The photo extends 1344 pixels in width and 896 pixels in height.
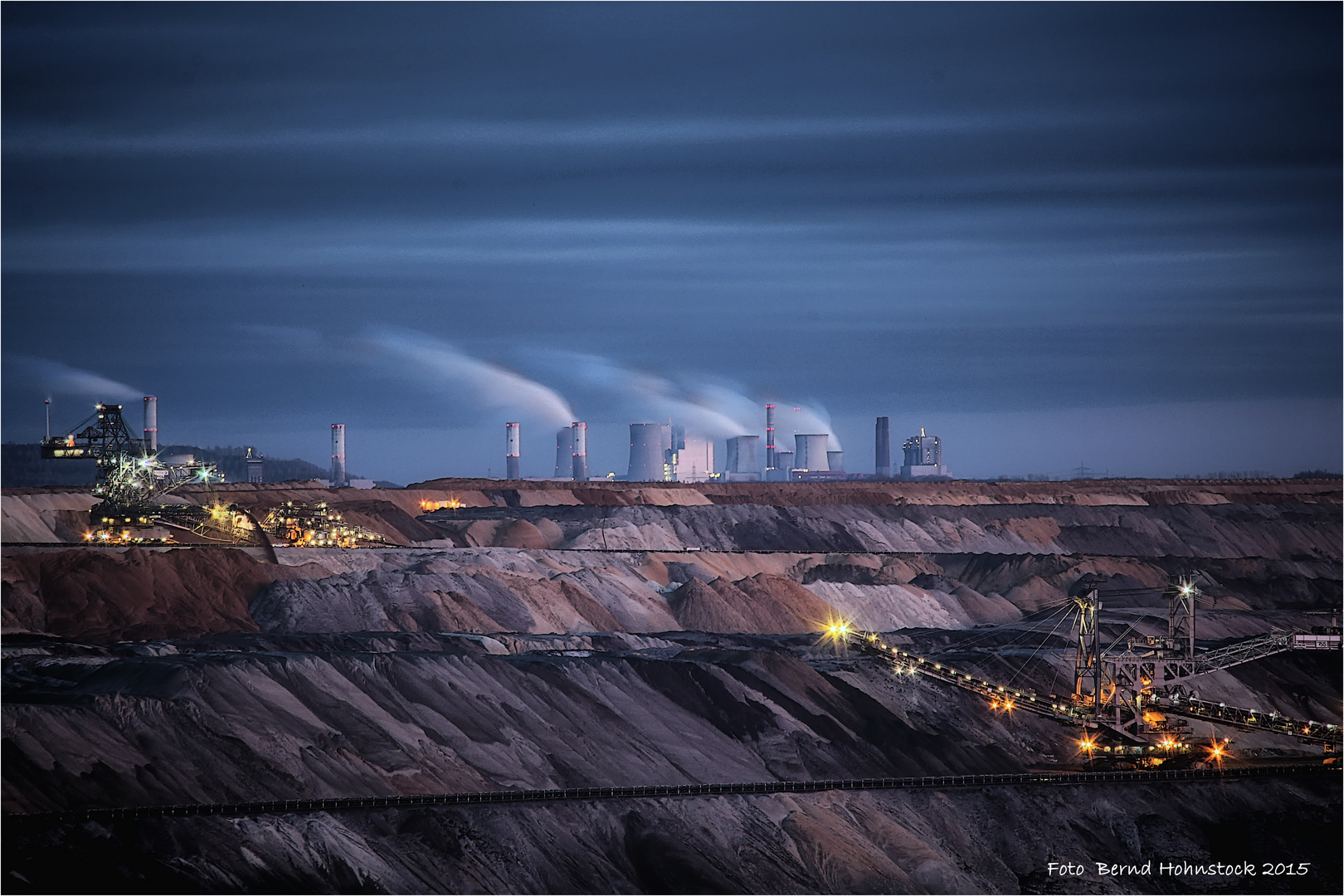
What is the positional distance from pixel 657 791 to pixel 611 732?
264 inches

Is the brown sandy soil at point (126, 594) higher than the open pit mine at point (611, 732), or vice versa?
the brown sandy soil at point (126, 594)

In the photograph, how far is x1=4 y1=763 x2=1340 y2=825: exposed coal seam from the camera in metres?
51.5

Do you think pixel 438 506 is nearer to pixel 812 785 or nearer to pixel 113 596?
pixel 113 596

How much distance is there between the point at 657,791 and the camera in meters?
58.9

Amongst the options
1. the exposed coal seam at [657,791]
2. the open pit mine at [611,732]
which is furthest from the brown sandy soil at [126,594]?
the exposed coal seam at [657,791]

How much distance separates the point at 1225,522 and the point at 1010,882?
124m

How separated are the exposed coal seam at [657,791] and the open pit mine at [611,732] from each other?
20 cm

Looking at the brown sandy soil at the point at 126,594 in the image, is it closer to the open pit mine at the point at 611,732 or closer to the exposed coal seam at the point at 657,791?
the open pit mine at the point at 611,732

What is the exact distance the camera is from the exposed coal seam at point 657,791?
5153 centimetres

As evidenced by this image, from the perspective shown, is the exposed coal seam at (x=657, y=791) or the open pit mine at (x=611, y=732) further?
the open pit mine at (x=611, y=732)

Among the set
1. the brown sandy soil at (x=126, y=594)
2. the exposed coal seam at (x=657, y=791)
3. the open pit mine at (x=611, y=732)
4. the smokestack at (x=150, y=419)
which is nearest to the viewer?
the exposed coal seam at (x=657, y=791)

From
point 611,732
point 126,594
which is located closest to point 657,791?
point 611,732

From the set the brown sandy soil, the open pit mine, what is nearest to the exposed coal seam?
the open pit mine

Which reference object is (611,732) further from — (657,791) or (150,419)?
(150,419)
